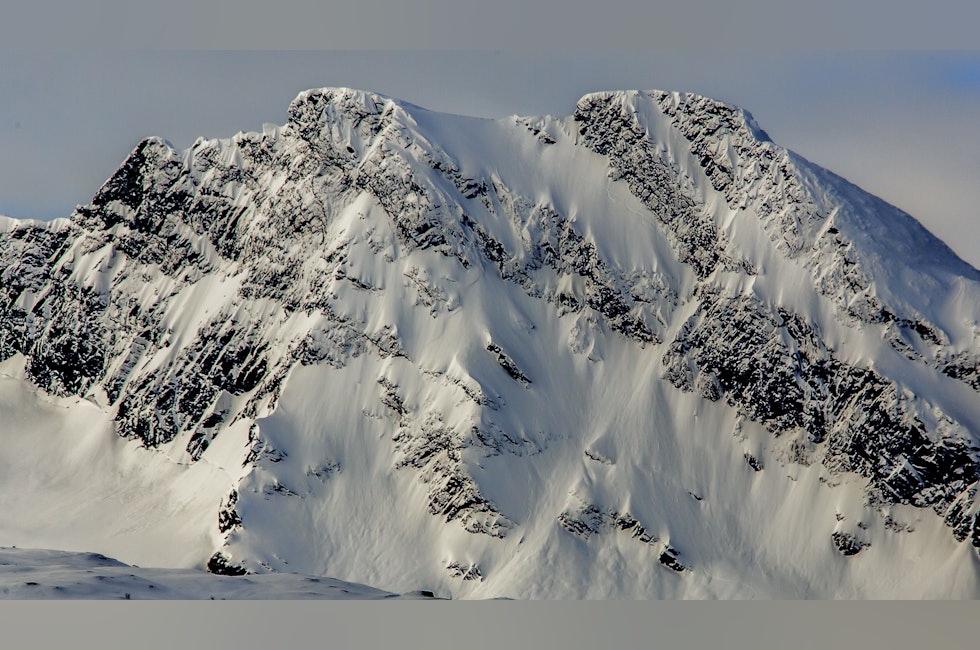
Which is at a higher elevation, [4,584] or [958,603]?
[958,603]

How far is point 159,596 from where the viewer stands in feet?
403

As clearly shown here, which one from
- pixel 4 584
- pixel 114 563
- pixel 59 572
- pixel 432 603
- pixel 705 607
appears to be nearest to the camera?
pixel 705 607

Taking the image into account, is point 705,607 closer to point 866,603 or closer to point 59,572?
point 866,603

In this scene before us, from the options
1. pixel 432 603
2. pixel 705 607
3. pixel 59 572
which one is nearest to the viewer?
pixel 705 607

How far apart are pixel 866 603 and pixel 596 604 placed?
19694mm

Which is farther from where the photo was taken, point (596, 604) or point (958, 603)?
point (958, 603)

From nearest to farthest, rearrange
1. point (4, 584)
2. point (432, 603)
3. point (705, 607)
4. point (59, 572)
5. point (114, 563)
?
point (705, 607), point (432, 603), point (4, 584), point (59, 572), point (114, 563)

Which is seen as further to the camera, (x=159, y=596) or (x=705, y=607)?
(x=159, y=596)

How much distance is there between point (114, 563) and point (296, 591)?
25.2m

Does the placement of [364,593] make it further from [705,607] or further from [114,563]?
[705,607]

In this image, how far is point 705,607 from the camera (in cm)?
8962

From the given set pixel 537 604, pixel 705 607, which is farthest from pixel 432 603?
pixel 705 607

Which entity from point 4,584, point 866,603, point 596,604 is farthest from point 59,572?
point 866,603

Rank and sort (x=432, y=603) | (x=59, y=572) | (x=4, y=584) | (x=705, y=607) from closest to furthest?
1. (x=705, y=607)
2. (x=432, y=603)
3. (x=4, y=584)
4. (x=59, y=572)
